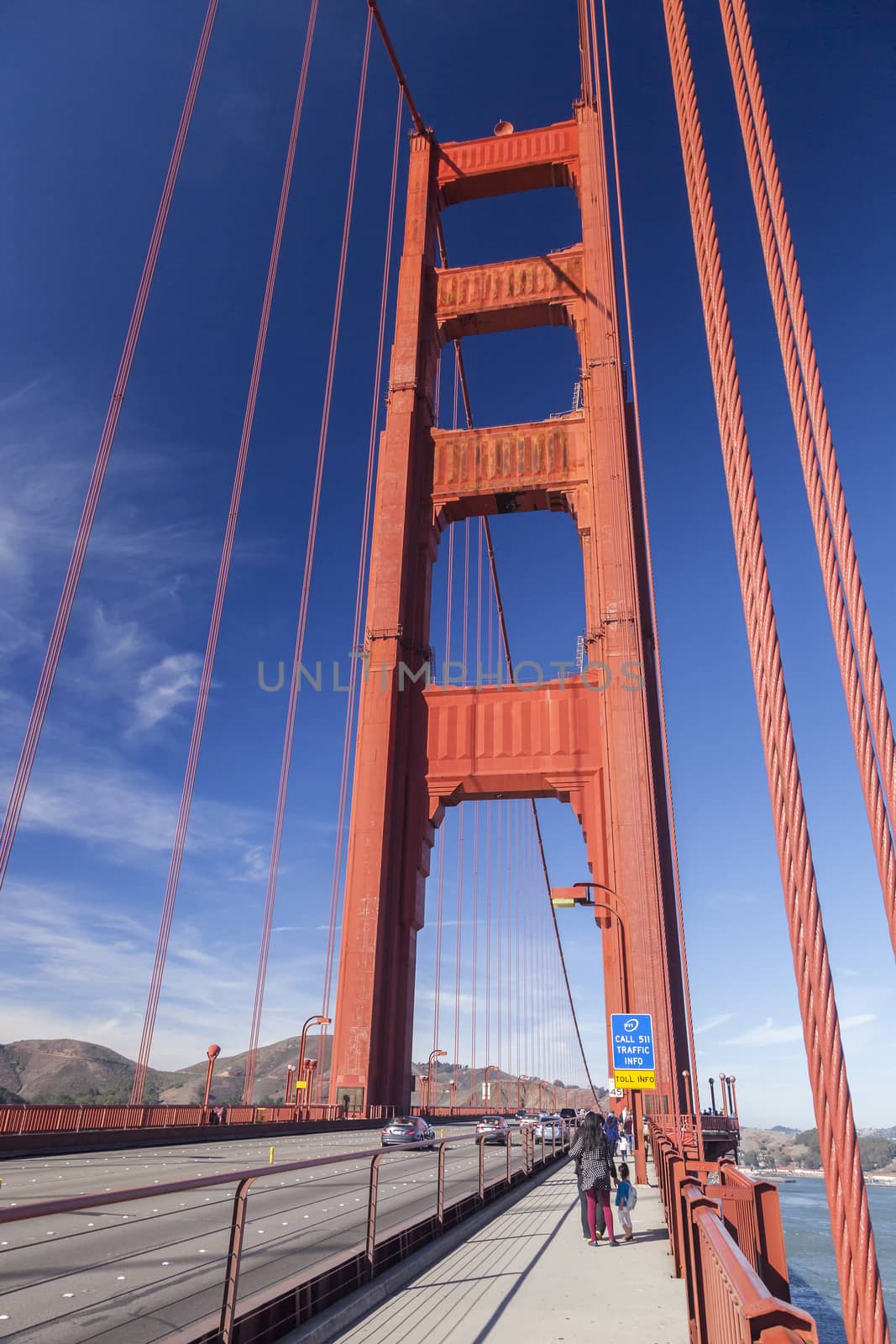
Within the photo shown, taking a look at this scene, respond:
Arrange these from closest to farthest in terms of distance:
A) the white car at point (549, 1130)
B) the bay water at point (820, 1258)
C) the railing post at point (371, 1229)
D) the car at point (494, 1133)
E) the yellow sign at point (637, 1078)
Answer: the railing post at point (371, 1229) → the car at point (494, 1133) → the yellow sign at point (637, 1078) → the white car at point (549, 1130) → the bay water at point (820, 1258)

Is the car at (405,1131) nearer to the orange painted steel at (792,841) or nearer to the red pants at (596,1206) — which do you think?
the red pants at (596,1206)

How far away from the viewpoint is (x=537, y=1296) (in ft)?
19.8

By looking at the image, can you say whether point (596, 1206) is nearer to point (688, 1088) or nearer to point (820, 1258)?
point (688, 1088)

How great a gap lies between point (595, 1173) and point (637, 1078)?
7410mm

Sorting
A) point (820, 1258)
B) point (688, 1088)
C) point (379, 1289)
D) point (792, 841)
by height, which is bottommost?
point (820, 1258)

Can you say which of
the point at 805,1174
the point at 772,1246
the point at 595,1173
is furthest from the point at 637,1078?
the point at 805,1174

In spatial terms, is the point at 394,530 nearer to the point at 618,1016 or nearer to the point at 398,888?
the point at 398,888

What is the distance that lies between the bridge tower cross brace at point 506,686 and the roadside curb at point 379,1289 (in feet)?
40.9

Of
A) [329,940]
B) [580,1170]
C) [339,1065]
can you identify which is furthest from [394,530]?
[580,1170]

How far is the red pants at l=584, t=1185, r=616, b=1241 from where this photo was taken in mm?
8297

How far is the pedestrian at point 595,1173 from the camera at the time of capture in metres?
8.27

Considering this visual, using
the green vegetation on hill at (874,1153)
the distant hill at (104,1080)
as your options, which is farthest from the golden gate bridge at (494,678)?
the green vegetation on hill at (874,1153)

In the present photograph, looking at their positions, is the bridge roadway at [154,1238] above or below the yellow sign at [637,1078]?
below

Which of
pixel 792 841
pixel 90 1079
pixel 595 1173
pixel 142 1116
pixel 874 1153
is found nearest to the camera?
pixel 792 841
